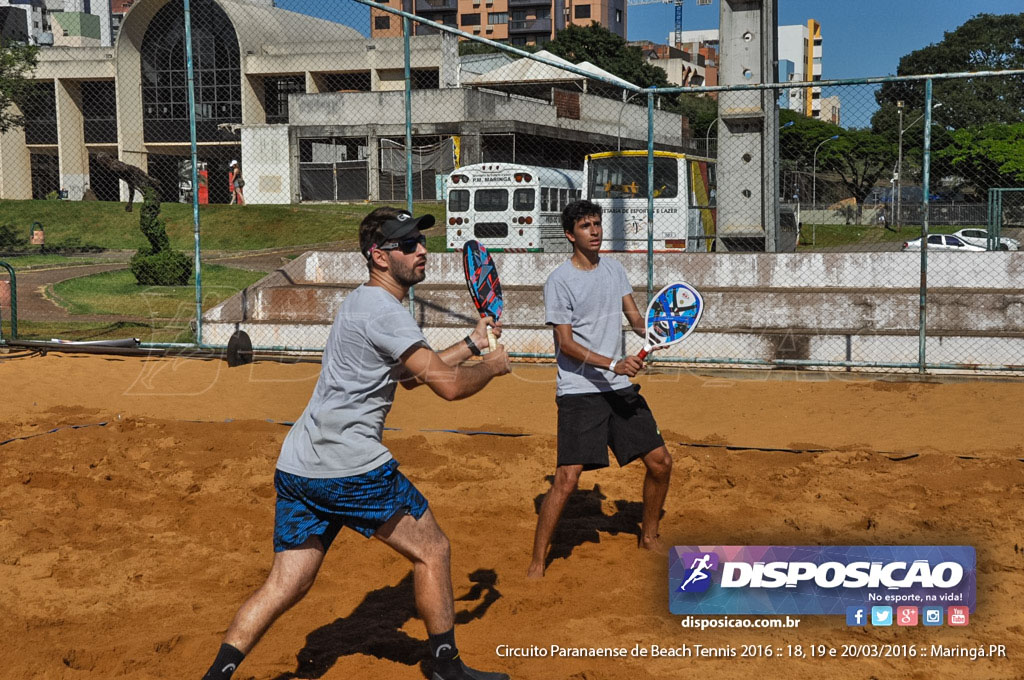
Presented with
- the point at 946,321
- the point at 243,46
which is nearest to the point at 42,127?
the point at 243,46

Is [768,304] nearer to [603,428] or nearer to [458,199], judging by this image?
[603,428]

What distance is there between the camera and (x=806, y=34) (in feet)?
426

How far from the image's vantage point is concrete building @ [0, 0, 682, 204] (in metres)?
34.9

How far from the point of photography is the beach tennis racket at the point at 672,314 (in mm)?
5734

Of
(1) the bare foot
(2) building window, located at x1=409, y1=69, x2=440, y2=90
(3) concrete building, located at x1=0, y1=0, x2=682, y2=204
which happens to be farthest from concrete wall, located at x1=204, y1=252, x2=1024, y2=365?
(2) building window, located at x1=409, y1=69, x2=440, y2=90

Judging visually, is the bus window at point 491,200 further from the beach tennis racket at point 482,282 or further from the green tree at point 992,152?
the green tree at point 992,152

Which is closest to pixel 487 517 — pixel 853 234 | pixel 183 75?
pixel 853 234

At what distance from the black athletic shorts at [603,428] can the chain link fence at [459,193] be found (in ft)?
17.6

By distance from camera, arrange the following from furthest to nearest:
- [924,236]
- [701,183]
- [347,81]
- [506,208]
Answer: [347,81] < [506,208] < [701,183] < [924,236]

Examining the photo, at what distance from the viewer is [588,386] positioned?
5699mm

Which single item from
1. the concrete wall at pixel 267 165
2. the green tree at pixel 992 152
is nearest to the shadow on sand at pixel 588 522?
the concrete wall at pixel 267 165

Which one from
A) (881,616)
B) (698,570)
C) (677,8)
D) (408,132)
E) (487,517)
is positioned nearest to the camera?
(881,616)

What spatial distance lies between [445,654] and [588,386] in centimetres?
202

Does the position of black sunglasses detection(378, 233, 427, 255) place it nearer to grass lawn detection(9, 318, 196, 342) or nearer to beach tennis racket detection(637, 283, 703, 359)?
beach tennis racket detection(637, 283, 703, 359)
